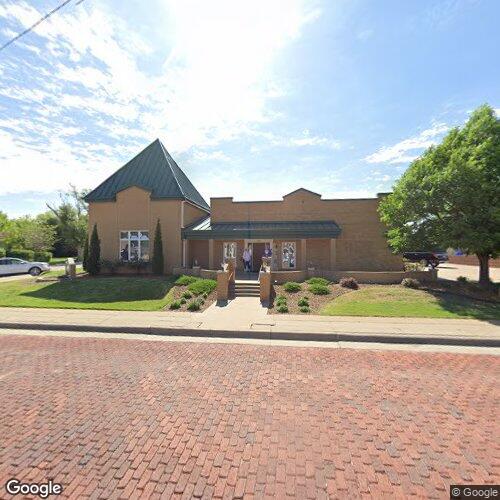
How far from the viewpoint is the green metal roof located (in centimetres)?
2064

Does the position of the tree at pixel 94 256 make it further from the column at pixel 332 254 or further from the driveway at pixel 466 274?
the driveway at pixel 466 274

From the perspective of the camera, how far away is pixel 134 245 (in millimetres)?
22078

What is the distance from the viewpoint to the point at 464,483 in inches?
125

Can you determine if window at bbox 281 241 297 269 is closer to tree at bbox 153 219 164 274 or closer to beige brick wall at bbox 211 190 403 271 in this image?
beige brick wall at bbox 211 190 403 271

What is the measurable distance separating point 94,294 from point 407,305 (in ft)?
48.8

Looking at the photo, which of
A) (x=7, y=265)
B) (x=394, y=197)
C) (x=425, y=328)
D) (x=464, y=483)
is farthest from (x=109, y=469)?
(x=7, y=265)

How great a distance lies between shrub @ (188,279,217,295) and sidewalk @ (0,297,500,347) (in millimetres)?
2935

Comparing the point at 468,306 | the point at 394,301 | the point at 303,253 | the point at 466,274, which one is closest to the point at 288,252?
the point at 303,253

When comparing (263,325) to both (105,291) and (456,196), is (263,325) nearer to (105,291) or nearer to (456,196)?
(105,291)

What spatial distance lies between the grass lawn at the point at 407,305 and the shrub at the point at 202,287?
5.75m

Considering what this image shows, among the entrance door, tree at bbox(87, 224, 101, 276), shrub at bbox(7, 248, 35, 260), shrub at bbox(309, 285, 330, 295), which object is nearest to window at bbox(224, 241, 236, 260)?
the entrance door

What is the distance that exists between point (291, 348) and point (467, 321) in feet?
22.7

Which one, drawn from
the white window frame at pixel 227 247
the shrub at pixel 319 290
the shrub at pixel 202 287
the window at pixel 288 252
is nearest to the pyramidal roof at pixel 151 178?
the white window frame at pixel 227 247

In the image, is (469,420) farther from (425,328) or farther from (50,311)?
(50,311)
